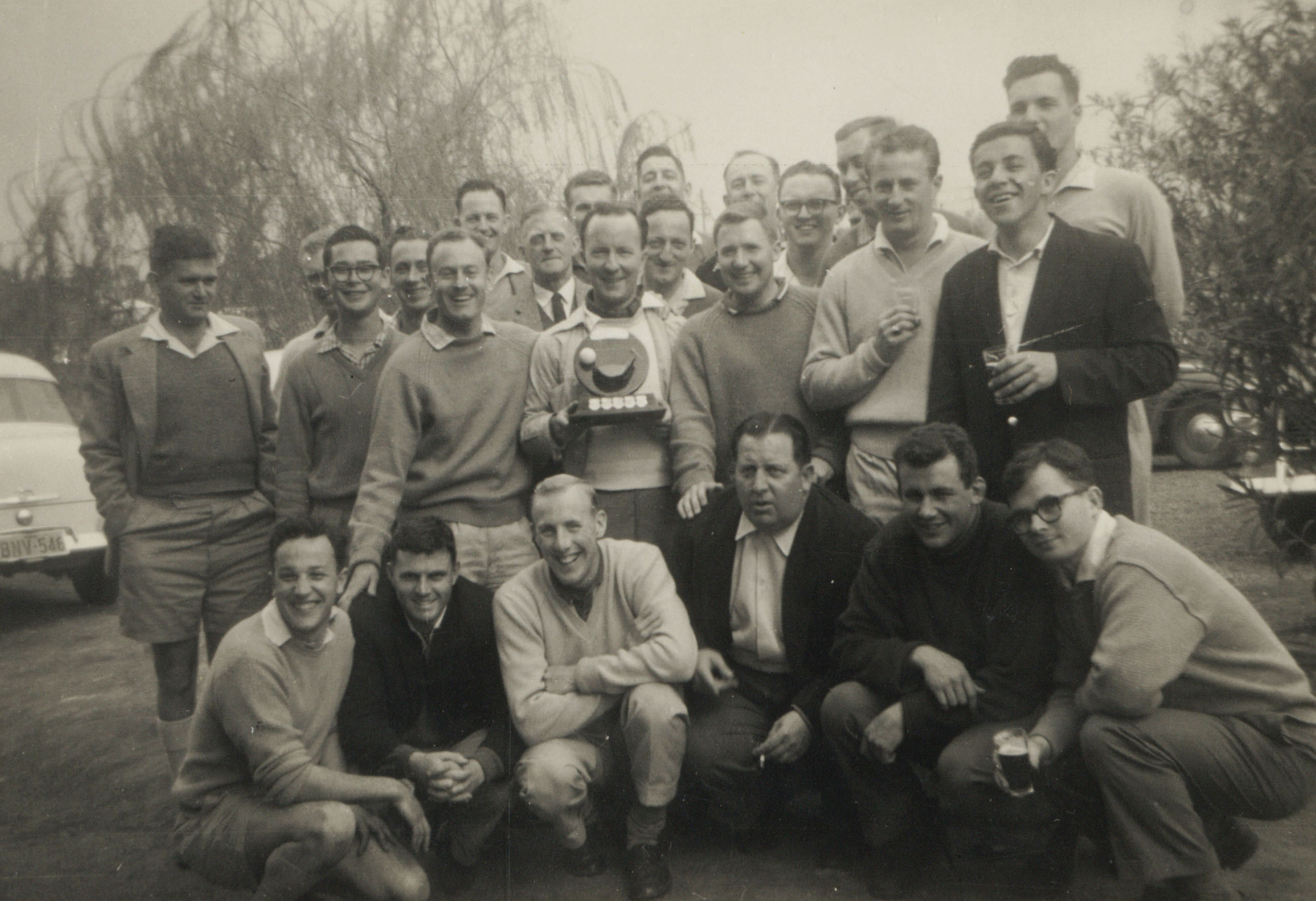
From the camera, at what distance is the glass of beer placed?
9.42 feet

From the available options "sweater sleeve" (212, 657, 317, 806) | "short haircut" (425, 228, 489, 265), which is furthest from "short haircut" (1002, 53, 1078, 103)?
"sweater sleeve" (212, 657, 317, 806)

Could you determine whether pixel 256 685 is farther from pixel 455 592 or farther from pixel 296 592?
pixel 455 592

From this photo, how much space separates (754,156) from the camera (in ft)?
17.3

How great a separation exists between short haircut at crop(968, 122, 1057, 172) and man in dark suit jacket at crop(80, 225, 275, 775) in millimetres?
2642

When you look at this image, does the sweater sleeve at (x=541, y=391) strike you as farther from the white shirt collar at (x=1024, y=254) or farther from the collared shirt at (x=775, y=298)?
the white shirt collar at (x=1024, y=254)

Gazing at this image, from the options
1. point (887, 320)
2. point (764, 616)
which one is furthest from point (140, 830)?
point (887, 320)

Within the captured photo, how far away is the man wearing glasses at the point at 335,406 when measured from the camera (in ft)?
13.2

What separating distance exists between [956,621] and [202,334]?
9.10 ft

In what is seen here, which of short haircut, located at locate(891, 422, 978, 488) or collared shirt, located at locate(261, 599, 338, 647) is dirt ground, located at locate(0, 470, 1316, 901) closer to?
collared shirt, located at locate(261, 599, 338, 647)

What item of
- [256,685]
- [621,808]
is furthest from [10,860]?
[621,808]

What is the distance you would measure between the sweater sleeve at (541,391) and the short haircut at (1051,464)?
151 centimetres

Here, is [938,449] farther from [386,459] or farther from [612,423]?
[386,459]

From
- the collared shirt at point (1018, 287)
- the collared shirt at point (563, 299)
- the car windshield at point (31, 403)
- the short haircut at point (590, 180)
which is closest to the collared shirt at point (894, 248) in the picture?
the collared shirt at point (1018, 287)

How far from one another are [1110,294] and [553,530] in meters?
1.78
